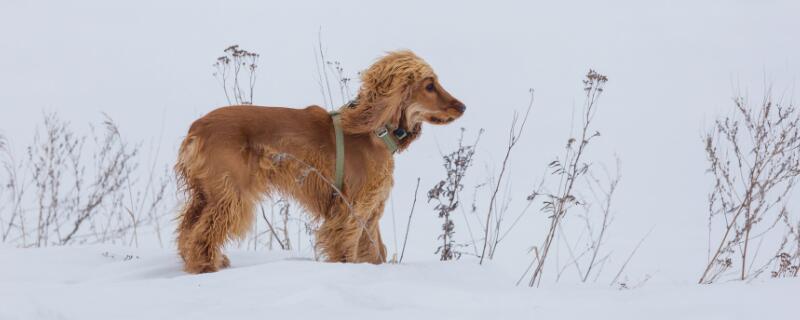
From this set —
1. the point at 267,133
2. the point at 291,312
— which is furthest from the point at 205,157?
the point at 291,312

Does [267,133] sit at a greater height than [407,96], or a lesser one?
lesser

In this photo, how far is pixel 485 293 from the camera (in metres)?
3.57

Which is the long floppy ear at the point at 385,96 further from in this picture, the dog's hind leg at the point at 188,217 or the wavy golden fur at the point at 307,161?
the dog's hind leg at the point at 188,217

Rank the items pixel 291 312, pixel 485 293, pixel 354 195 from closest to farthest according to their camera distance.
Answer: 1. pixel 291 312
2. pixel 485 293
3. pixel 354 195

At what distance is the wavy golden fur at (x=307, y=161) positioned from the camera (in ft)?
14.0

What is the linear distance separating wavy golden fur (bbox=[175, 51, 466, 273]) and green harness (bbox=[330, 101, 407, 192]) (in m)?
0.03

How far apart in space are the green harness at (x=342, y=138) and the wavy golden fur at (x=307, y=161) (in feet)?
0.09

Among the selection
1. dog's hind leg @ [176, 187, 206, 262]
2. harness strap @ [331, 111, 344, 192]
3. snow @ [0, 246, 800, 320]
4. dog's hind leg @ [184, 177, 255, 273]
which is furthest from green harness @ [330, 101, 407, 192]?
dog's hind leg @ [176, 187, 206, 262]

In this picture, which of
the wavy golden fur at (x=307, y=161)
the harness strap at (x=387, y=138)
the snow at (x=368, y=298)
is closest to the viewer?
the snow at (x=368, y=298)

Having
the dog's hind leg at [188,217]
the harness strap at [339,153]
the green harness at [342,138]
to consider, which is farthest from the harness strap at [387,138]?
the dog's hind leg at [188,217]

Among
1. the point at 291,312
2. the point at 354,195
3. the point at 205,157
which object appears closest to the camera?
the point at 291,312

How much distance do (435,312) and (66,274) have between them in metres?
2.43

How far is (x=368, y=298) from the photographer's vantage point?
132 inches

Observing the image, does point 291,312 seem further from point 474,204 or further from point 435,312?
point 474,204
